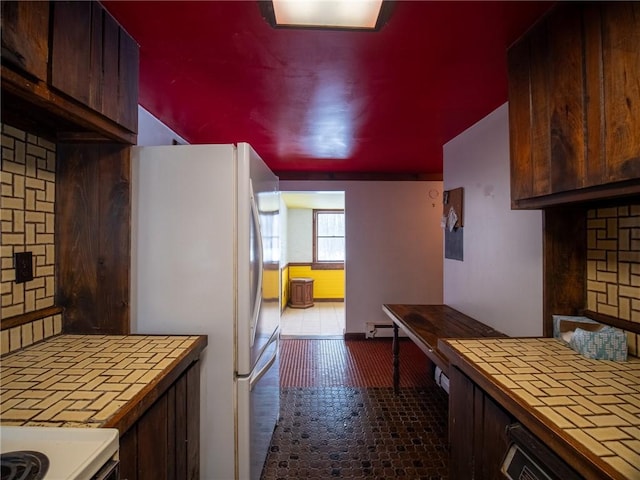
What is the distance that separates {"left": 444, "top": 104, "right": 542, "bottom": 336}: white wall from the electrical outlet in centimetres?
245

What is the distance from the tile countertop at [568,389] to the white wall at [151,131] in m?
2.25

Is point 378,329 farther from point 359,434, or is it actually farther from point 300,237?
point 300,237

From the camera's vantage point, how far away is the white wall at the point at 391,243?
4.28 m

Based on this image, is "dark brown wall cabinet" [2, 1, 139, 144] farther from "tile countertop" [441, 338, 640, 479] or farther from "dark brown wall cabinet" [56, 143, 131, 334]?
"tile countertop" [441, 338, 640, 479]

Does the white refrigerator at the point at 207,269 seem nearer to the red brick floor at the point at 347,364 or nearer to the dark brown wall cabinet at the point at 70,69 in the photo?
the dark brown wall cabinet at the point at 70,69

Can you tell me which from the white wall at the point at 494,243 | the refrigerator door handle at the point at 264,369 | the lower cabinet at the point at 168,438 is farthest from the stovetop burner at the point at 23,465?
the white wall at the point at 494,243

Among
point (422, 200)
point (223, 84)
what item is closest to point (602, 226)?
point (223, 84)

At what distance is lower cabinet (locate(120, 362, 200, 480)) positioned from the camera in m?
0.95

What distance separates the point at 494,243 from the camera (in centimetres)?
210

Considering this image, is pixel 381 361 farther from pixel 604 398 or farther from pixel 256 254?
pixel 604 398

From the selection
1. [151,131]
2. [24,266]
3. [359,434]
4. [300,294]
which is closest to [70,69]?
[24,266]

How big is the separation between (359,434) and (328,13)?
2493 millimetres

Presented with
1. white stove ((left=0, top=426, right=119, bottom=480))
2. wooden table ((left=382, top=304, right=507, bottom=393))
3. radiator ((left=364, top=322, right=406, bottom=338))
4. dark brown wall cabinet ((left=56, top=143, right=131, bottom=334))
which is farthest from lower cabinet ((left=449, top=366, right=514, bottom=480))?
radiator ((left=364, top=322, right=406, bottom=338))

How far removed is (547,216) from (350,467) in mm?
1806
